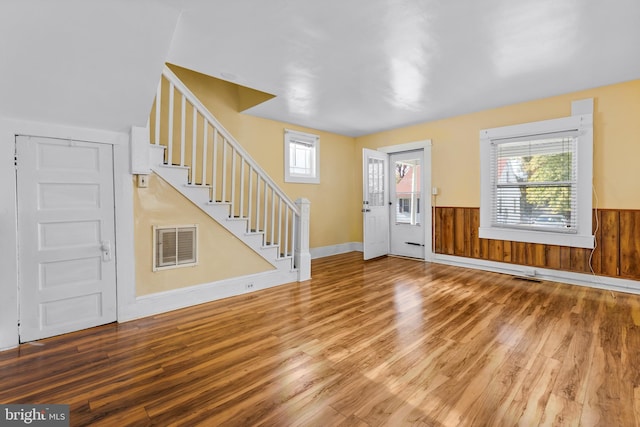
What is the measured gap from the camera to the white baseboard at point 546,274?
11.9 feet

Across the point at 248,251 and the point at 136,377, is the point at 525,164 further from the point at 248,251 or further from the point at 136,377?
the point at 136,377

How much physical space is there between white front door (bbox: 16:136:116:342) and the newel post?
2195mm

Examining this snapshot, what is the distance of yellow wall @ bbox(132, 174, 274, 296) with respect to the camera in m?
2.93

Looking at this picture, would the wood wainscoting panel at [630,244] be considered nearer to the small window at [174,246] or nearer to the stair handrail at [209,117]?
the stair handrail at [209,117]

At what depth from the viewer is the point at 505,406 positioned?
1.65 meters

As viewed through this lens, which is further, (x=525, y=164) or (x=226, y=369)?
(x=525, y=164)

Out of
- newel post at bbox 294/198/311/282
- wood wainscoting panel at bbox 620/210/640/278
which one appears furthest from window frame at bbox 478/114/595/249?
newel post at bbox 294/198/311/282

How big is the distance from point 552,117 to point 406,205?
8.55ft

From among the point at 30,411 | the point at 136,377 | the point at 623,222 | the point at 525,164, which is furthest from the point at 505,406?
the point at 525,164

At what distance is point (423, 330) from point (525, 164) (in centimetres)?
322

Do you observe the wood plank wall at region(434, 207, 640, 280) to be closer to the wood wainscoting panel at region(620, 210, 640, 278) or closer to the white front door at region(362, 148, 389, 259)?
the wood wainscoting panel at region(620, 210, 640, 278)

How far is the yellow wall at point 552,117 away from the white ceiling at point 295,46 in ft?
1.07

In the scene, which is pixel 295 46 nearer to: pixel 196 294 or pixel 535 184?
pixel 196 294

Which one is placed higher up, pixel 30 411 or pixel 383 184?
pixel 383 184
